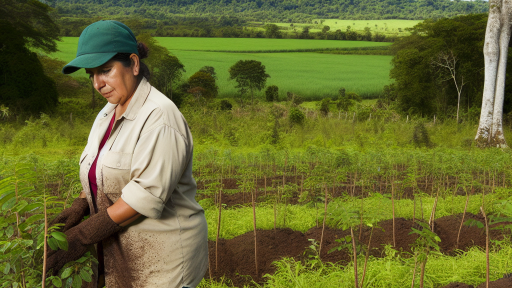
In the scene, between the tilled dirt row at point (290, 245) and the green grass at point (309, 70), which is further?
the green grass at point (309, 70)

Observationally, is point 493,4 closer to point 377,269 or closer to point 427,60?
point 427,60

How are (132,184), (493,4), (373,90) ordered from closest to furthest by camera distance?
1. (132,184)
2. (493,4)
3. (373,90)

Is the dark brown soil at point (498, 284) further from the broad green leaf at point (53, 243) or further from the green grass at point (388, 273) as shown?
the broad green leaf at point (53, 243)

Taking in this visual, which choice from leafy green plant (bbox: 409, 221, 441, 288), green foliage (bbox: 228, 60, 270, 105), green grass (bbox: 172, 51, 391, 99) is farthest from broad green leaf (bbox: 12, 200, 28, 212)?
green grass (bbox: 172, 51, 391, 99)

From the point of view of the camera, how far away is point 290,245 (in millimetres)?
4684

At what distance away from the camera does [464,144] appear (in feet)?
49.9

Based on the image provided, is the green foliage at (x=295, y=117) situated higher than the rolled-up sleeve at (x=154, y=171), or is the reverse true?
the rolled-up sleeve at (x=154, y=171)

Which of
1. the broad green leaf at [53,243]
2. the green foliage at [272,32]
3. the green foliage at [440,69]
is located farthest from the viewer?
the green foliage at [272,32]

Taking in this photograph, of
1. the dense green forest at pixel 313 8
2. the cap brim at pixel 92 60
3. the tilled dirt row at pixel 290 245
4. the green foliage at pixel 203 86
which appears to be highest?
the dense green forest at pixel 313 8

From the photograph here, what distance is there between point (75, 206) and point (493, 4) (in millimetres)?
15548

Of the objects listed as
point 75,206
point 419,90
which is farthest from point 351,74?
point 75,206

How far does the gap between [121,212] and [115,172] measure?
0.18m

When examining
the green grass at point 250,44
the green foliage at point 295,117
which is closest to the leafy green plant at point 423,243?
the green foliage at point 295,117

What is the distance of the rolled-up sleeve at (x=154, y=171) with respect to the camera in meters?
1.65
